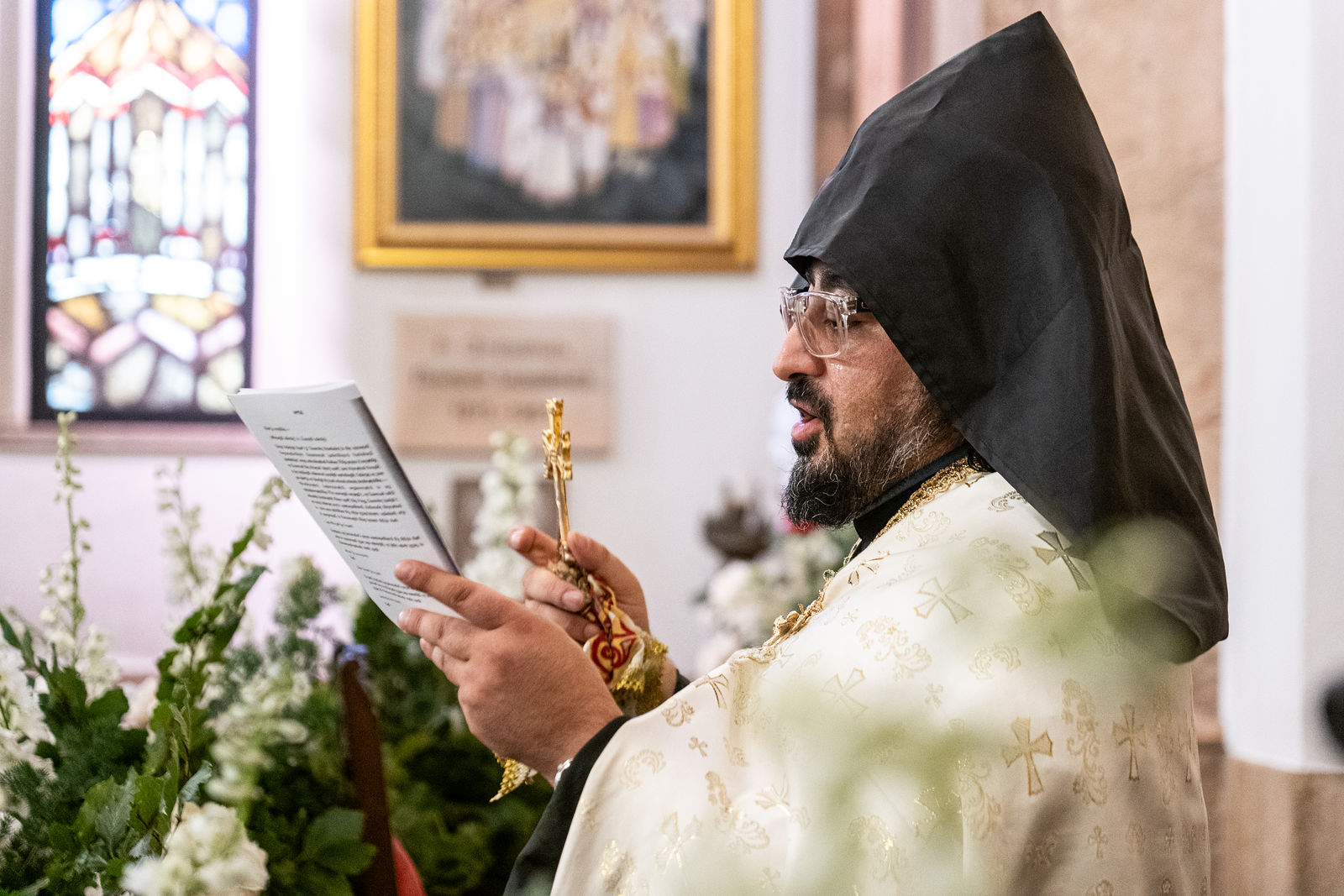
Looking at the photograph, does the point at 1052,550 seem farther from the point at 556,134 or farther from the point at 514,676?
the point at 556,134

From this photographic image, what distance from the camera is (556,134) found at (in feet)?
14.2

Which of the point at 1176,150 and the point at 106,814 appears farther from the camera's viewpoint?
the point at 1176,150

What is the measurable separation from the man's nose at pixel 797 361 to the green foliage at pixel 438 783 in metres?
0.87

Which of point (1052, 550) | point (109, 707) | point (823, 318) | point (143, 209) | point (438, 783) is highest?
point (143, 209)

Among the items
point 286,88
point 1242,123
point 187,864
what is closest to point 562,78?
point 286,88

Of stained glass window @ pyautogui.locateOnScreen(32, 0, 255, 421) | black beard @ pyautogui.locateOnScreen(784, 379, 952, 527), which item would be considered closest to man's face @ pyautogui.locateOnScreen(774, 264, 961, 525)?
black beard @ pyautogui.locateOnScreen(784, 379, 952, 527)

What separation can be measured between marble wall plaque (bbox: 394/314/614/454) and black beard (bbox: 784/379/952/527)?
2836mm

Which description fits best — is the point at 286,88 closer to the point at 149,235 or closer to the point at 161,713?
the point at 149,235

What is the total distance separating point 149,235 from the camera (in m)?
4.51

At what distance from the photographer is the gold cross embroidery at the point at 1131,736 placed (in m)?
1.08

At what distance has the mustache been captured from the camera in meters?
1.44

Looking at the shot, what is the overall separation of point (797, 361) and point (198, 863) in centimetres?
90

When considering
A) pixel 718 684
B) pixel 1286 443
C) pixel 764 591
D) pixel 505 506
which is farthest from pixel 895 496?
pixel 764 591

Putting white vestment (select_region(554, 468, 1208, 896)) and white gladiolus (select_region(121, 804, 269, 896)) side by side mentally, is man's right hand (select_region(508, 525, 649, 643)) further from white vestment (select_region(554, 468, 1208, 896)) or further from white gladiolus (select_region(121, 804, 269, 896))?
white gladiolus (select_region(121, 804, 269, 896))
